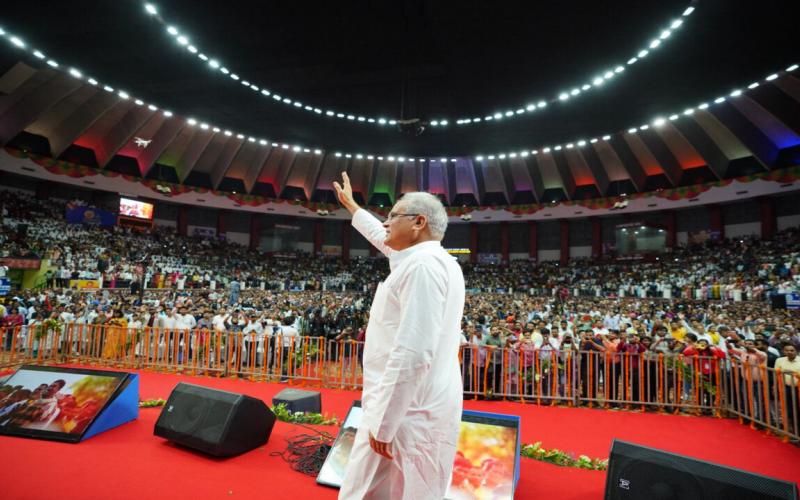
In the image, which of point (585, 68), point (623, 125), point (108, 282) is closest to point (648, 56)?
point (585, 68)

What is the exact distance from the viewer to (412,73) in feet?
34.6

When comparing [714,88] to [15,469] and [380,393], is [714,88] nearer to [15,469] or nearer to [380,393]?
[380,393]

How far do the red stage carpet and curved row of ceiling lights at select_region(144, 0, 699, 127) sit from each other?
784cm

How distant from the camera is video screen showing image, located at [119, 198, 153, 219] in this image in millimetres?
26641

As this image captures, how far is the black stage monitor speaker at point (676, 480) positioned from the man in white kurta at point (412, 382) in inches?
55.2

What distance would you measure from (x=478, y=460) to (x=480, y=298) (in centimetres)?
1820

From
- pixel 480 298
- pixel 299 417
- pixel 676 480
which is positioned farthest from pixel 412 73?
pixel 480 298

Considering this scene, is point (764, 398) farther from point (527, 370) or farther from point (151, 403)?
point (151, 403)

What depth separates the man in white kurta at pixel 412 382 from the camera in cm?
157

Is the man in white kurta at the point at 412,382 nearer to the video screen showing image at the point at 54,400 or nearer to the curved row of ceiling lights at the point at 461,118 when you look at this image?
the video screen showing image at the point at 54,400

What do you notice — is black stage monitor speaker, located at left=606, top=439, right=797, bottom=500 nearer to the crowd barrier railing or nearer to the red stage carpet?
the red stage carpet

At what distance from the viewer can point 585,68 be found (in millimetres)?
10164

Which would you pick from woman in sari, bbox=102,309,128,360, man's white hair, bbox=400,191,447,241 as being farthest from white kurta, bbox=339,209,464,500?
woman in sari, bbox=102,309,128,360

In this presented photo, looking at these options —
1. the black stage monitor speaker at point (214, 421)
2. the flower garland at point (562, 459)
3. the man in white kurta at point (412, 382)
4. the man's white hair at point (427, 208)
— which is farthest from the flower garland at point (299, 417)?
the man's white hair at point (427, 208)
